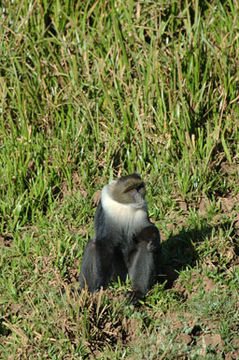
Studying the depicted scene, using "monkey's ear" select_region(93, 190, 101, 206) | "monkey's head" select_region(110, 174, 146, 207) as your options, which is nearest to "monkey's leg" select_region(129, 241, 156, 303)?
"monkey's head" select_region(110, 174, 146, 207)

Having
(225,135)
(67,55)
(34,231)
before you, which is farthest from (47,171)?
(225,135)

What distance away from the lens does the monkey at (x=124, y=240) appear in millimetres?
5113

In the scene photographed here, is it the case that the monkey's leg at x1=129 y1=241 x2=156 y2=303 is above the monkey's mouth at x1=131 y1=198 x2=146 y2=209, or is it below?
below

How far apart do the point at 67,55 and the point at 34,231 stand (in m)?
1.84

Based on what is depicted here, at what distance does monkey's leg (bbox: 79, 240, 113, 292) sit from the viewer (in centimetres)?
519

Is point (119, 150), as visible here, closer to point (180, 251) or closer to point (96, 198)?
point (96, 198)

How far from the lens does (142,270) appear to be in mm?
5133

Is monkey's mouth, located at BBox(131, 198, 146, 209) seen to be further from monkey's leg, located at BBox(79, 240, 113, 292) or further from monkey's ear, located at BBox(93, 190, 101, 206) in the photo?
monkey's ear, located at BBox(93, 190, 101, 206)

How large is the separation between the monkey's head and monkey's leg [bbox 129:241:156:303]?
0.30 meters

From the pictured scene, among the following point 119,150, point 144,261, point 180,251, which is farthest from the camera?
point 119,150

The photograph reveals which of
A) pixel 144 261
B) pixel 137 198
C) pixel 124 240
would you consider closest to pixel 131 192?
pixel 137 198

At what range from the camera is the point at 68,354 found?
4.79 metres

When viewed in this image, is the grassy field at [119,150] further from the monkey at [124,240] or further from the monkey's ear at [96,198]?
the monkey at [124,240]

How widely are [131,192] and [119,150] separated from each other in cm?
142
